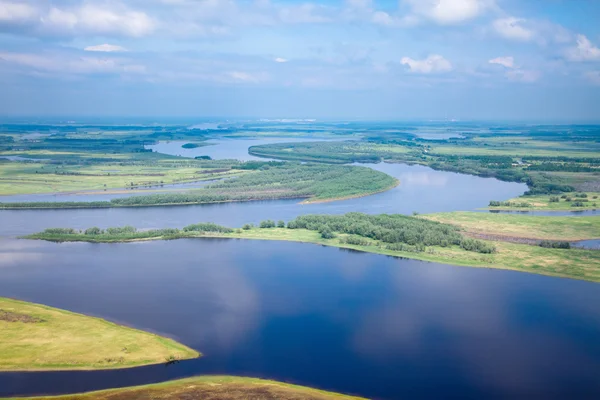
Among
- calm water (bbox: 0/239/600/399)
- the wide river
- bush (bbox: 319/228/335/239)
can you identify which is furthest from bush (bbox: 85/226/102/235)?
bush (bbox: 319/228/335/239)

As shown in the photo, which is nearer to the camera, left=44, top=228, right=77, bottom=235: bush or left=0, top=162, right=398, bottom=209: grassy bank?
left=44, top=228, right=77, bottom=235: bush

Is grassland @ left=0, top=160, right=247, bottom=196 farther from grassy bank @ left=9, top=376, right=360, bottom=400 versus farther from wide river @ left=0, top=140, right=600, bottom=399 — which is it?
grassy bank @ left=9, top=376, right=360, bottom=400

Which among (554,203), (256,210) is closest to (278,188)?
(256,210)

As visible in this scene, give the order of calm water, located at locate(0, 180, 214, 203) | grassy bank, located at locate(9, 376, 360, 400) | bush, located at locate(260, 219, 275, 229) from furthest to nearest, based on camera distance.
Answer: calm water, located at locate(0, 180, 214, 203) < bush, located at locate(260, 219, 275, 229) < grassy bank, located at locate(9, 376, 360, 400)

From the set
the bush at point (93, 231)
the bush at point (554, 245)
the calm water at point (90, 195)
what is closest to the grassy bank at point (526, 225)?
the bush at point (554, 245)

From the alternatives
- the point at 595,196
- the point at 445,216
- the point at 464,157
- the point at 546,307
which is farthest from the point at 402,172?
the point at 546,307

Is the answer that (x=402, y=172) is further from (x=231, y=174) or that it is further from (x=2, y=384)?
(x=2, y=384)
